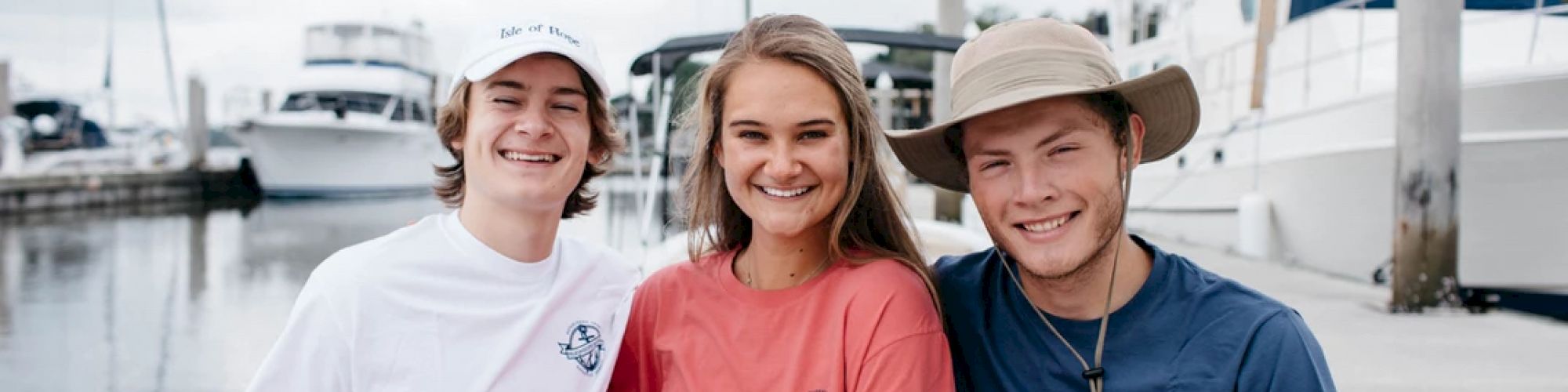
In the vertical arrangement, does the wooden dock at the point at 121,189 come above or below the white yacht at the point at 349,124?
below

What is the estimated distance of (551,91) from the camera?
Answer: 2.13 meters

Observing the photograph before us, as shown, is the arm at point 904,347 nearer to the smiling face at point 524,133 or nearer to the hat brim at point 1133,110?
the hat brim at point 1133,110

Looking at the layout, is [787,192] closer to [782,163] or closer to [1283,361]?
[782,163]

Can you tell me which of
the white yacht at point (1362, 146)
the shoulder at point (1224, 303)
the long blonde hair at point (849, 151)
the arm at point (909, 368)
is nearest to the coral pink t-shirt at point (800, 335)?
the arm at point (909, 368)

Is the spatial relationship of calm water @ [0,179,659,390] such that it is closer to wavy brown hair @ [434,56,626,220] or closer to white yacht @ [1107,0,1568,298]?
wavy brown hair @ [434,56,626,220]

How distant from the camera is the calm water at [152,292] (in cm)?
684

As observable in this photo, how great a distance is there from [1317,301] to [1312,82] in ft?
12.7

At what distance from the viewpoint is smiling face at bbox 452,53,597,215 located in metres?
2.08

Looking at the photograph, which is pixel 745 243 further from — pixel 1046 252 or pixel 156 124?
pixel 156 124

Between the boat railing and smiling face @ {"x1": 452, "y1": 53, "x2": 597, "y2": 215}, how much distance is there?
6777 millimetres

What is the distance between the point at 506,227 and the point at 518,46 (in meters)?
0.41

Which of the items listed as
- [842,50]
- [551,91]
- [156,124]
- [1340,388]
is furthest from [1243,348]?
[156,124]

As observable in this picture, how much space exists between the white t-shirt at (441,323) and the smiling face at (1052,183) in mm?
920

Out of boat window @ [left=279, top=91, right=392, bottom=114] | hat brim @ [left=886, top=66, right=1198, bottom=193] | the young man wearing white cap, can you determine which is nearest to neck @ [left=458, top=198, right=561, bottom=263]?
the young man wearing white cap
